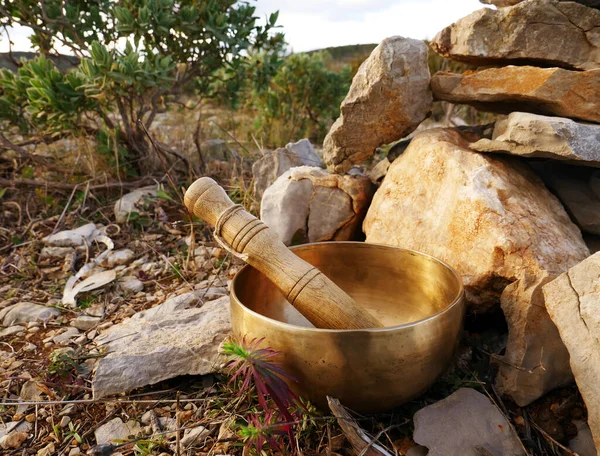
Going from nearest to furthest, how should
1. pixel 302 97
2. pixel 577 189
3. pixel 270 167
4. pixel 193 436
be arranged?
pixel 193 436 < pixel 577 189 < pixel 270 167 < pixel 302 97

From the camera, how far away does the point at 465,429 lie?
60.6 inches

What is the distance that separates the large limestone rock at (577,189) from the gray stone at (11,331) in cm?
281

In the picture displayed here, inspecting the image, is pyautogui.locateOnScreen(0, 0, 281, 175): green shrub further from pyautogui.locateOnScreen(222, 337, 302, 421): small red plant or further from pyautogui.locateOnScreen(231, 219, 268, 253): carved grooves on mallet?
pyautogui.locateOnScreen(222, 337, 302, 421): small red plant

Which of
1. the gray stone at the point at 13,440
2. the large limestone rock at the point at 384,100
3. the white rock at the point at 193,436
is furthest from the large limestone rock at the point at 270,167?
the gray stone at the point at 13,440

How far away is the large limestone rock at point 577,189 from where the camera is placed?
2.21 metres

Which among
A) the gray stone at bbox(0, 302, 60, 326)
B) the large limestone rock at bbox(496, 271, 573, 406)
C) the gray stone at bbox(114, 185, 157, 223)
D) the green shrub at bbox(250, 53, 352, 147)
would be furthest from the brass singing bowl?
the green shrub at bbox(250, 53, 352, 147)

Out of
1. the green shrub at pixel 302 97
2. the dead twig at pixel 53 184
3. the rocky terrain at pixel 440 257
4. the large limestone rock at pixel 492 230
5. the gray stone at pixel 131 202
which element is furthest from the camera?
the green shrub at pixel 302 97

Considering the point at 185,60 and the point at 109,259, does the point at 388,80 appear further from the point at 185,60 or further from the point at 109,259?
the point at 185,60

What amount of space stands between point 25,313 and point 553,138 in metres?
2.75

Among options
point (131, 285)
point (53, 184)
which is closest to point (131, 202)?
point (53, 184)

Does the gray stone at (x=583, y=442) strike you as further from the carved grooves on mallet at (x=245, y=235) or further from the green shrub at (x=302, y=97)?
the green shrub at (x=302, y=97)

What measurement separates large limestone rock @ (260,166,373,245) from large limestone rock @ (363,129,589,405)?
0.64 feet

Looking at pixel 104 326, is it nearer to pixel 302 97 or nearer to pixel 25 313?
pixel 25 313

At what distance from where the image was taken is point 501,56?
230 centimetres
